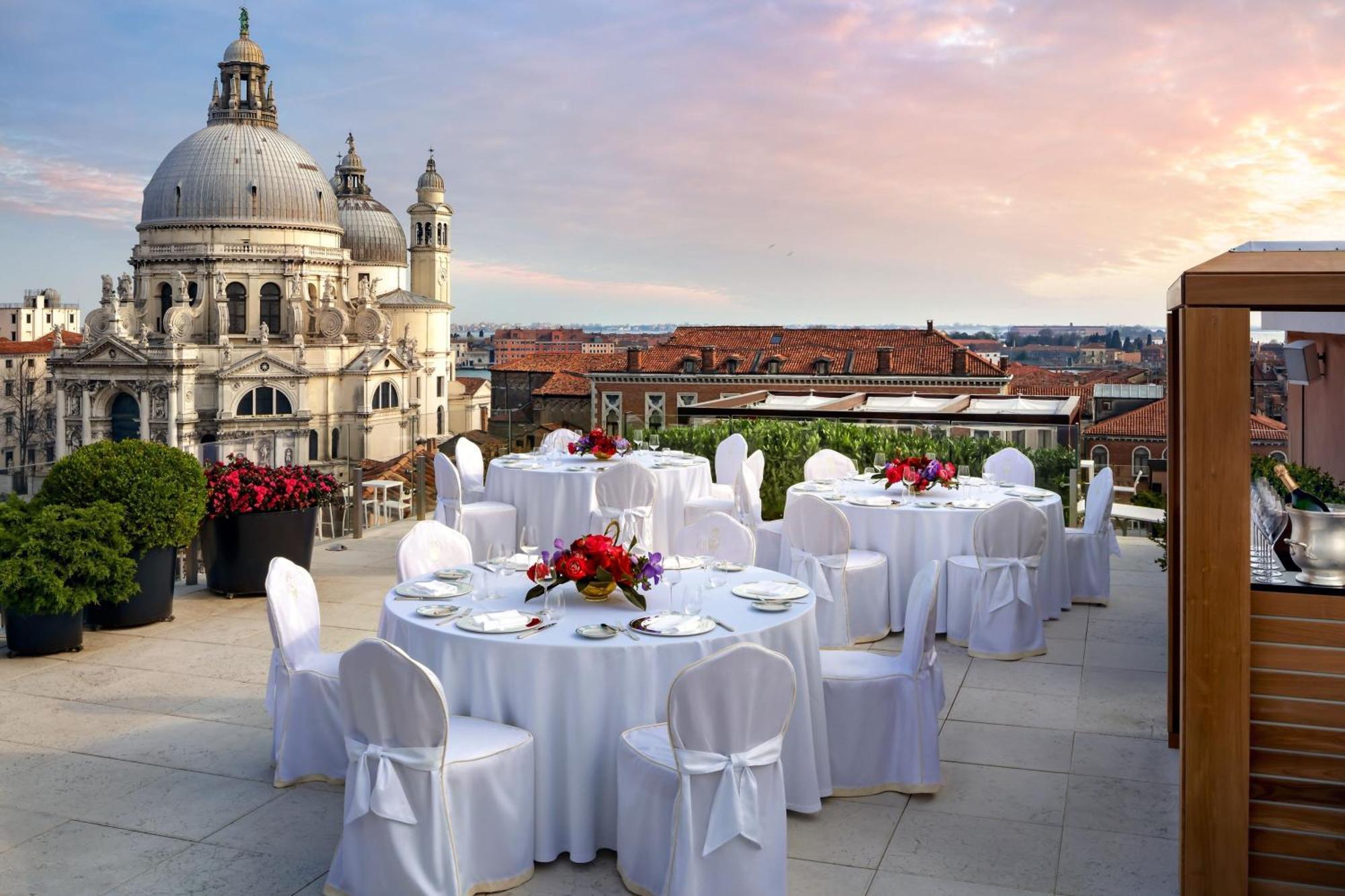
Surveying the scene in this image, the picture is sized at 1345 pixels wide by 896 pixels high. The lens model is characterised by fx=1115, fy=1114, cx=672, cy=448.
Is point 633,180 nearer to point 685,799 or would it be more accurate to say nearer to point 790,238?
point 790,238

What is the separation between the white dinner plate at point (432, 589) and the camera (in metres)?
4.94

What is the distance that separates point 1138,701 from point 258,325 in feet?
249

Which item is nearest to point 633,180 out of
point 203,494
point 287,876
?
point 203,494

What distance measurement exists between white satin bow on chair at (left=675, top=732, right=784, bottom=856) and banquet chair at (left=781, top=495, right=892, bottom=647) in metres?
3.58

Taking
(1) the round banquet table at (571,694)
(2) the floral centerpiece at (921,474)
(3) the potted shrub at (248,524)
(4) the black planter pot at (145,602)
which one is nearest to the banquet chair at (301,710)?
(1) the round banquet table at (571,694)

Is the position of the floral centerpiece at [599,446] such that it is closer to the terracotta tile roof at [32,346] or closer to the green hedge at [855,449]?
the green hedge at [855,449]

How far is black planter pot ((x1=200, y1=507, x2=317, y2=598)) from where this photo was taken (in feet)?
28.0

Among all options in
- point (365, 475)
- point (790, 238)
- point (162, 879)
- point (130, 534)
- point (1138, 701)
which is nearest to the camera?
point (162, 879)

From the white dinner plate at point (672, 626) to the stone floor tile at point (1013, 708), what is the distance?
2172 mm

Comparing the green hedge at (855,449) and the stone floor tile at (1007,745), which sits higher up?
the green hedge at (855,449)

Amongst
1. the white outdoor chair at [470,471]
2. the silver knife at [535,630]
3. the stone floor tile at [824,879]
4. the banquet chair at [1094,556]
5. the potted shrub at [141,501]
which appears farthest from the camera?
the white outdoor chair at [470,471]

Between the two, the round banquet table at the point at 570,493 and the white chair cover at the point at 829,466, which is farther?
the white chair cover at the point at 829,466

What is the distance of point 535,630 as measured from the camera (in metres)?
4.30

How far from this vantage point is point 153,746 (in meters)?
5.45
